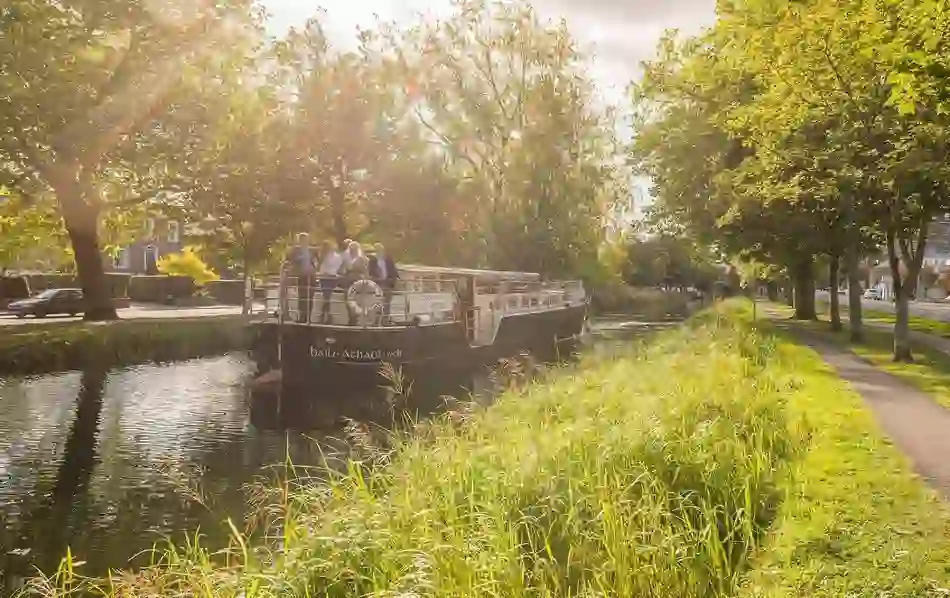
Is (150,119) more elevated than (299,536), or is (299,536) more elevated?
(150,119)

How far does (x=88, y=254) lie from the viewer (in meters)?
32.3

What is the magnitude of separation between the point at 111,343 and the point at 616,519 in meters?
22.4

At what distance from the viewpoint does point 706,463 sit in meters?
9.34

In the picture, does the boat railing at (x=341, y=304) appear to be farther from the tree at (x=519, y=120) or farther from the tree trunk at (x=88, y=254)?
the tree at (x=519, y=120)

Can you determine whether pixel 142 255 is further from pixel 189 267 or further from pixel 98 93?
pixel 98 93

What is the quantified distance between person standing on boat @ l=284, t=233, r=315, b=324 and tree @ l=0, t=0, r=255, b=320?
815cm

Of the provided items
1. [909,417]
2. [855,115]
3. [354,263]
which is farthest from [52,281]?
[909,417]

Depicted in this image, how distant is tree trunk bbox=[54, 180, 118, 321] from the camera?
31.3 meters

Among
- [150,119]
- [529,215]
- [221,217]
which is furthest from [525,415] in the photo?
[529,215]

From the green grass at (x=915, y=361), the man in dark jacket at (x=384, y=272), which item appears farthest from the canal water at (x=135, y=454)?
the green grass at (x=915, y=361)

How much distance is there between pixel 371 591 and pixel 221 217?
3304 cm

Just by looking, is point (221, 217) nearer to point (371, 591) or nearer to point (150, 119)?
point (150, 119)

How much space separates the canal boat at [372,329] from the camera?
2284 centimetres

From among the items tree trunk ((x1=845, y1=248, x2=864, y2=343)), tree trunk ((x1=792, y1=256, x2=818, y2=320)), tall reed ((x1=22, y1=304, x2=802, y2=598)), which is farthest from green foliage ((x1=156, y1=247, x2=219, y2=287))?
tall reed ((x1=22, y1=304, x2=802, y2=598))
